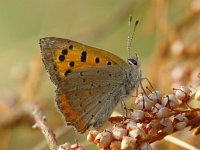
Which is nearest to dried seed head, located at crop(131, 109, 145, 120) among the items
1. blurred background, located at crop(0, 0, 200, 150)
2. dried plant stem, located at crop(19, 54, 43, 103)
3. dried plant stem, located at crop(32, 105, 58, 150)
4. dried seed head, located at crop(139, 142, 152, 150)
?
dried seed head, located at crop(139, 142, 152, 150)

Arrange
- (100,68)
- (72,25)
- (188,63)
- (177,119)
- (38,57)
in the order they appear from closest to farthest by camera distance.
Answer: (177,119), (100,68), (188,63), (38,57), (72,25)

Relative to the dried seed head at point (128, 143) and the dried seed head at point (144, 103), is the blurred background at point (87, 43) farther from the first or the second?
the dried seed head at point (128, 143)

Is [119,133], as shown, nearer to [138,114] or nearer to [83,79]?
[138,114]

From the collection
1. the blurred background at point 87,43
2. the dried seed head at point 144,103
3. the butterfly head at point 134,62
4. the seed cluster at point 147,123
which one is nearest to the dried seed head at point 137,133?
the seed cluster at point 147,123

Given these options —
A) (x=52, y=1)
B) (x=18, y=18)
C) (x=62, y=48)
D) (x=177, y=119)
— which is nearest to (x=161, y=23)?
(x=62, y=48)

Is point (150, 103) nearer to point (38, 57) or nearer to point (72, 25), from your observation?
point (38, 57)
